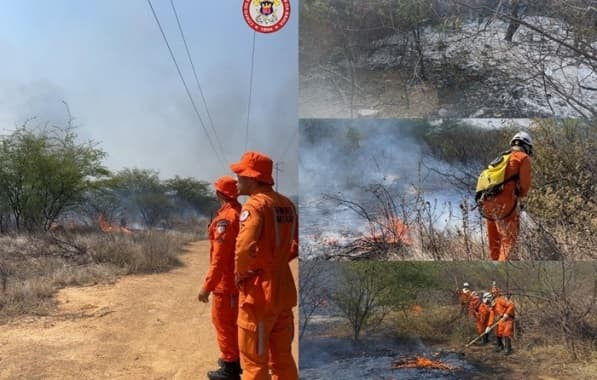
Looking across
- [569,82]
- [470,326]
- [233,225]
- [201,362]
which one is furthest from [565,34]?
[201,362]

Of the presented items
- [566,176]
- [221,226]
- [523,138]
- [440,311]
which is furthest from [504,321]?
[221,226]

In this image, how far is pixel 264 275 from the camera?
3568 millimetres

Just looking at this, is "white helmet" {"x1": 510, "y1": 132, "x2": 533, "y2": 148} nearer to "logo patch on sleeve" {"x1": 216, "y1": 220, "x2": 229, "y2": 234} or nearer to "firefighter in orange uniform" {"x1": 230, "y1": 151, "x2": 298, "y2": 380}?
"firefighter in orange uniform" {"x1": 230, "y1": 151, "x2": 298, "y2": 380}

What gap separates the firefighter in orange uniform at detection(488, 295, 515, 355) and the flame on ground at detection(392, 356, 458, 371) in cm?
38

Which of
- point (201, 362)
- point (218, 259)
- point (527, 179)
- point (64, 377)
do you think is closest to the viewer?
point (527, 179)

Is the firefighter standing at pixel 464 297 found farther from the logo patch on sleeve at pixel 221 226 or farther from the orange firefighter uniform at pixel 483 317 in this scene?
the logo patch on sleeve at pixel 221 226

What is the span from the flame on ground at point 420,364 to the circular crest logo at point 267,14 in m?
2.53

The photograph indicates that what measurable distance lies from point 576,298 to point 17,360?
16.6 feet

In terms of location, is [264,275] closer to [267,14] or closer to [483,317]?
[483,317]

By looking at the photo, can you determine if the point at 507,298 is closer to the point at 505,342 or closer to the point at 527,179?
the point at 505,342

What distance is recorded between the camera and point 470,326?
13.0 feet

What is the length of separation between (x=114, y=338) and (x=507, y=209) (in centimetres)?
468

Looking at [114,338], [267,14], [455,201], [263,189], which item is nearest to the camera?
[263,189]

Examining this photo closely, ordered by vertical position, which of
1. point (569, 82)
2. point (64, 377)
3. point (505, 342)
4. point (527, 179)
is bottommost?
point (64, 377)
